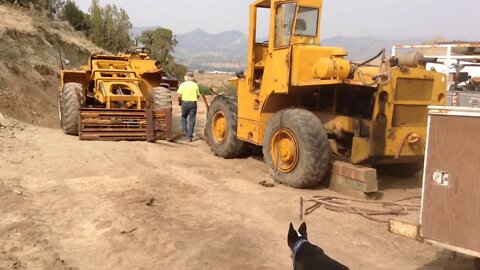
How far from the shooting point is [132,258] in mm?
5113

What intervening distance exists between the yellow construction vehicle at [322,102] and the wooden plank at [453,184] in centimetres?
339

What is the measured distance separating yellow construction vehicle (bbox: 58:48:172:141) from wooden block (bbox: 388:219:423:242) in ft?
24.7

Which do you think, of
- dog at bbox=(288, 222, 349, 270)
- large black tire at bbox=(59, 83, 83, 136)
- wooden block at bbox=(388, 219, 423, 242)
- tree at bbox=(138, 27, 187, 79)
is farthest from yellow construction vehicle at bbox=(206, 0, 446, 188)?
tree at bbox=(138, 27, 187, 79)

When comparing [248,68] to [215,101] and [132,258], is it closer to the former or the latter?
[215,101]

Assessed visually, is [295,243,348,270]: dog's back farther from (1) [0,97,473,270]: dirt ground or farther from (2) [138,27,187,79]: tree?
(2) [138,27,187,79]: tree

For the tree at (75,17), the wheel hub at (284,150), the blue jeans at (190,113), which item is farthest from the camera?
the tree at (75,17)

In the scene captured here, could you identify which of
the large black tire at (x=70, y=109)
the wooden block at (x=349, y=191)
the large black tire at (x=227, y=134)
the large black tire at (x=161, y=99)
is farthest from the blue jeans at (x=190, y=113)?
the wooden block at (x=349, y=191)

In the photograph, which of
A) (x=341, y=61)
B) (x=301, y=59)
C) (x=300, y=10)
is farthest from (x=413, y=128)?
(x=300, y=10)

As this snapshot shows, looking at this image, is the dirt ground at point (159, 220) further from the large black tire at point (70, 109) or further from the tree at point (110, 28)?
the tree at point (110, 28)

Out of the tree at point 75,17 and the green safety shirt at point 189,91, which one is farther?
the tree at point 75,17

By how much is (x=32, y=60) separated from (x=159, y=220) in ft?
47.3

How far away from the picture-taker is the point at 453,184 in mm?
3713

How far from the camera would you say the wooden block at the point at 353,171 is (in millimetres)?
7383

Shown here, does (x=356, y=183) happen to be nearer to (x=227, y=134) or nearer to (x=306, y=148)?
(x=306, y=148)
